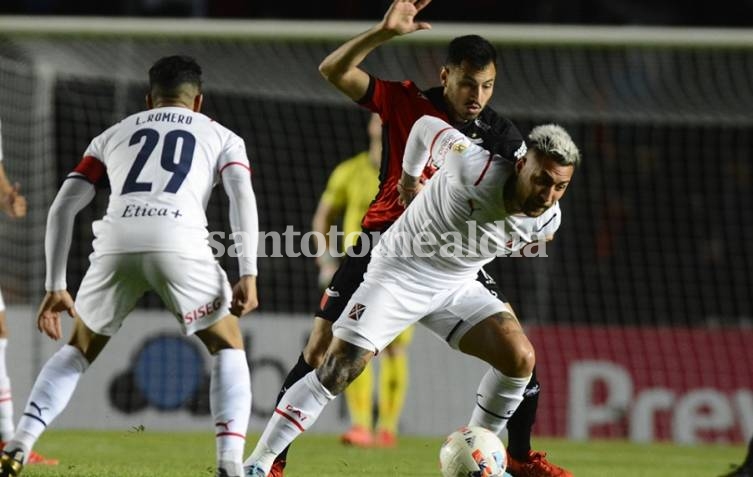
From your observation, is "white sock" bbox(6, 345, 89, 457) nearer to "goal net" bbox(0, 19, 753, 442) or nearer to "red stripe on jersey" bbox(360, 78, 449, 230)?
"red stripe on jersey" bbox(360, 78, 449, 230)

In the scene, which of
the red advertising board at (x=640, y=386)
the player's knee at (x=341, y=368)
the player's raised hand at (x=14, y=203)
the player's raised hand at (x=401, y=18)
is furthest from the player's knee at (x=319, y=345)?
the red advertising board at (x=640, y=386)

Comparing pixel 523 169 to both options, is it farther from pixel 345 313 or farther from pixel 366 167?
pixel 366 167

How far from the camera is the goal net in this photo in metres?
9.80

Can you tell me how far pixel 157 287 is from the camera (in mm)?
4930

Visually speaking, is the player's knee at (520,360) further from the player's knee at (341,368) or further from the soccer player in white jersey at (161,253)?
the soccer player in white jersey at (161,253)

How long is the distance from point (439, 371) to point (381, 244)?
5.04 meters

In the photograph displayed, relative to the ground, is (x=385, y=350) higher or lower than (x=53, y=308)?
higher

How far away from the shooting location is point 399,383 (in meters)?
8.67

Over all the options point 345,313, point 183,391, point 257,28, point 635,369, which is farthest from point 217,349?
point 635,369

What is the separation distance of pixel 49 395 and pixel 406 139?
1.90 meters

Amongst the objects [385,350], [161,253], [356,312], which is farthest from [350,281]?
[385,350]

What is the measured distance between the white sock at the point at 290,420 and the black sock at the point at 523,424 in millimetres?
1034

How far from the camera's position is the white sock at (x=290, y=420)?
16.7 ft

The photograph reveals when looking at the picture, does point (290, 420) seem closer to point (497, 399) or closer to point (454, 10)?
point (497, 399)
